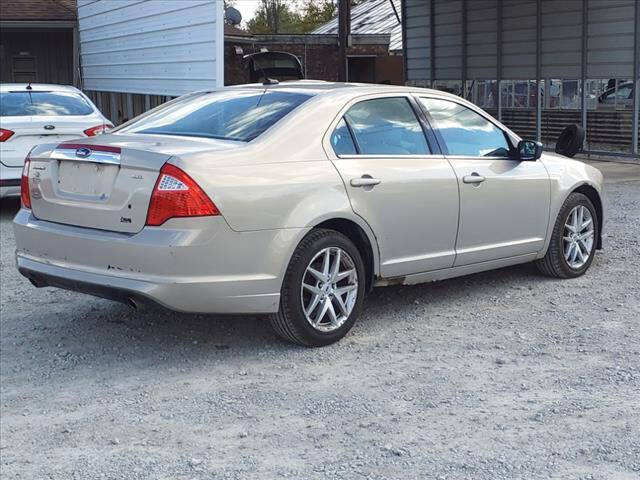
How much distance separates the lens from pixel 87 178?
18.0 ft

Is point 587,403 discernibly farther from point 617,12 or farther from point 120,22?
point 120,22

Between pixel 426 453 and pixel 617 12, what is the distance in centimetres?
1358

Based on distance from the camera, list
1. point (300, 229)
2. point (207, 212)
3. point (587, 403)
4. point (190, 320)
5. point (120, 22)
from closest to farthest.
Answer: point (587, 403), point (207, 212), point (300, 229), point (190, 320), point (120, 22)

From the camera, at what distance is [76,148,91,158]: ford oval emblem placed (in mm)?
5500

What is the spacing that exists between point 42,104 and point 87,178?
6769 mm

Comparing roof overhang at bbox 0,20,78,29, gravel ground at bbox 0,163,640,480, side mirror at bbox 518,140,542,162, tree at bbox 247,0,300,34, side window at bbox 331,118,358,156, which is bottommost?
gravel ground at bbox 0,163,640,480

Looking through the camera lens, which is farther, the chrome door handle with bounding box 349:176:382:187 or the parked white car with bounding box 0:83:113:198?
the parked white car with bounding box 0:83:113:198

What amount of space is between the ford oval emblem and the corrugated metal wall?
12217 mm

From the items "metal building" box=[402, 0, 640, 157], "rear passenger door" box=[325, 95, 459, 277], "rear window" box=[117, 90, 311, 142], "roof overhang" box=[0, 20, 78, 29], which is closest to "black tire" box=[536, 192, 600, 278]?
"rear passenger door" box=[325, 95, 459, 277]

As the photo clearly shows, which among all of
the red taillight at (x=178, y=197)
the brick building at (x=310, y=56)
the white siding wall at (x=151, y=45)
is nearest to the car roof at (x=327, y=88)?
the red taillight at (x=178, y=197)

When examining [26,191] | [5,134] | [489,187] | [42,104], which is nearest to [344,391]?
[489,187]

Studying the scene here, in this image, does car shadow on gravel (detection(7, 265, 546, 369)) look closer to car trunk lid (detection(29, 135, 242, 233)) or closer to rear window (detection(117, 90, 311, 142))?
car trunk lid (detection(29, 135, 242, 233))

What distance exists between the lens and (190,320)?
6.33 meters

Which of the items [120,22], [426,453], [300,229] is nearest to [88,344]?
[300,229]
